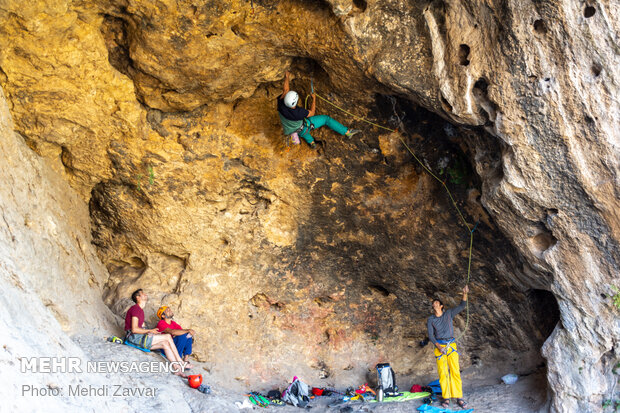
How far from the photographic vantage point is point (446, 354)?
23.5 ft

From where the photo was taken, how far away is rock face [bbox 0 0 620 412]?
18.3ft

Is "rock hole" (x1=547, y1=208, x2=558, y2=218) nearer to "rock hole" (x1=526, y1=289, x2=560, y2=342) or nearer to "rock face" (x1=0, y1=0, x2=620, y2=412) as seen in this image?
"rock face" (x1=0, y1=0, x2=620, y2=412)

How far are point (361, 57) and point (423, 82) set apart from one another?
2.33ft

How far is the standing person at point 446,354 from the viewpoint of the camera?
7086 mm

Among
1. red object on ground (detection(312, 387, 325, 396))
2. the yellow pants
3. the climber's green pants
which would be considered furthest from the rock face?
the yellow pants

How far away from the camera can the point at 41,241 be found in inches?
249

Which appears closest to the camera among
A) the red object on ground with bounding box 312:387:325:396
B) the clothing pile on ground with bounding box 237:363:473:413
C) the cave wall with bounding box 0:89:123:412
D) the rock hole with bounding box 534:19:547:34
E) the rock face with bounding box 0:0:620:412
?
the cave wall with bounding box 0:89:123:412

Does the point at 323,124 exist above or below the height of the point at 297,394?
above

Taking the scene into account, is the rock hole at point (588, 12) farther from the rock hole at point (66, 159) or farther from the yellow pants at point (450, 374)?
the rock hole at point (66, 159)

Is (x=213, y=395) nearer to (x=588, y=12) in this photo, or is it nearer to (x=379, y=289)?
(x=379, y=289)

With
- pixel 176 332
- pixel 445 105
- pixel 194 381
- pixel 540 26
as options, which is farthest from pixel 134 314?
pixel 540 26

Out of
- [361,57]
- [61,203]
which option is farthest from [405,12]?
[61,203]

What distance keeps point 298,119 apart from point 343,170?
3.96 ft

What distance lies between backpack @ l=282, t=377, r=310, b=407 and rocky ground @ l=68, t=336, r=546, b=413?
125 millimetres
